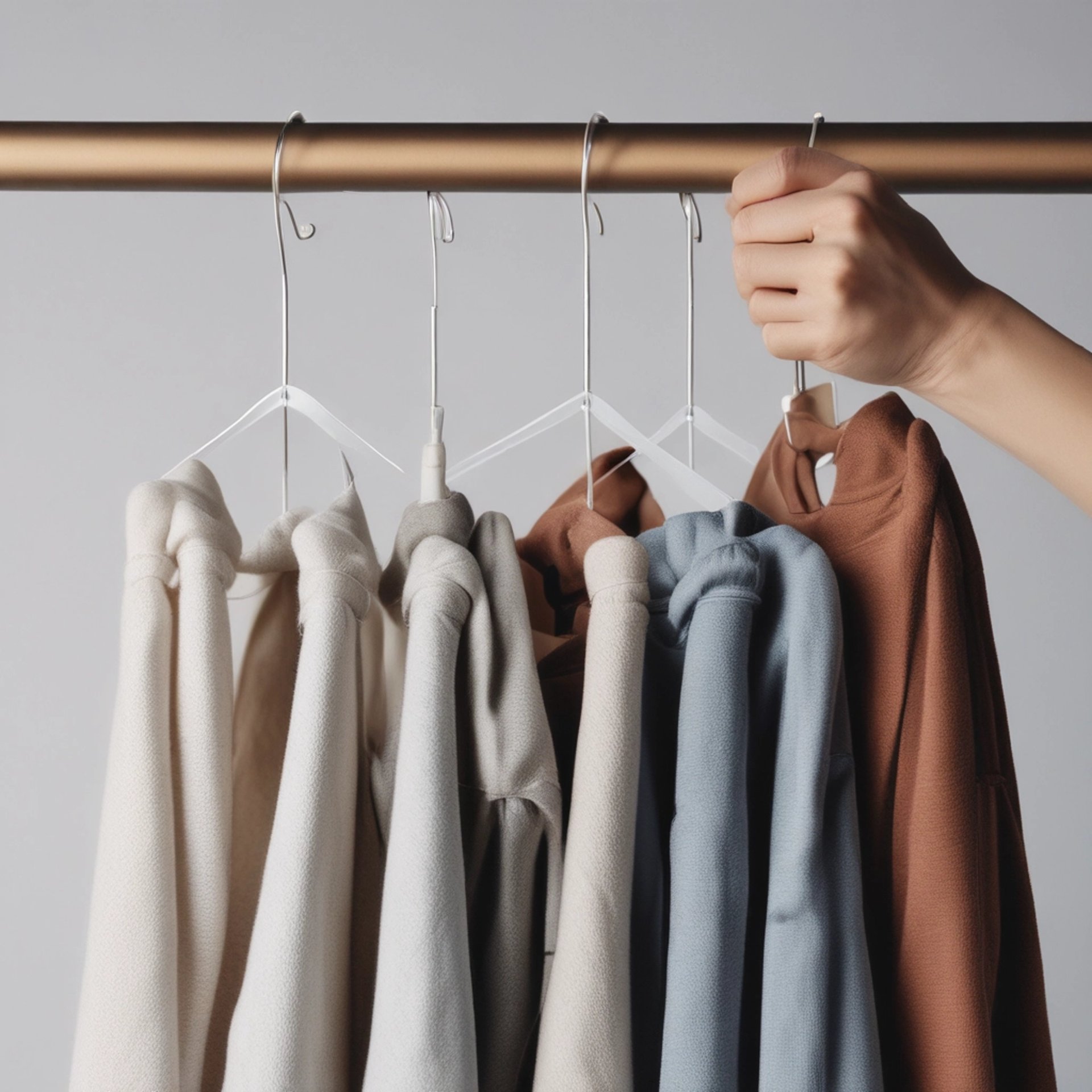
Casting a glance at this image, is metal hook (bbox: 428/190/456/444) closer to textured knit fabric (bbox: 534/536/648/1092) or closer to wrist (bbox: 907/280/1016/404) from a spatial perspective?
textured knit fabric (bbox: 534/536/648/1092)

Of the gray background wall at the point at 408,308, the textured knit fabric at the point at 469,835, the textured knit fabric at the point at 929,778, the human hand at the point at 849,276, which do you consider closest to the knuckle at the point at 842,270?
the human hand at the point at 849,276

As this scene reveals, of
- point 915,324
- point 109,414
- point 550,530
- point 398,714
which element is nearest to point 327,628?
point 398,714

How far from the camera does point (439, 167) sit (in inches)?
25.4

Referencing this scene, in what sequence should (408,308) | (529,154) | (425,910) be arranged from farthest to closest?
1. (408,308)
2. (529,154)
3. (425,910)

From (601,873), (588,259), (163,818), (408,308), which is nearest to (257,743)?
(163,818)

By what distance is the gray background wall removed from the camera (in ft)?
4.92

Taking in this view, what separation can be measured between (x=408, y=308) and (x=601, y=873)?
44.7 inches

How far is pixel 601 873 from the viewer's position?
0.52 meters

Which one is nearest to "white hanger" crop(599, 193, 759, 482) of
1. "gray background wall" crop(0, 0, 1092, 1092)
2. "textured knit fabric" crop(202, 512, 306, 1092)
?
"textured knit fabric" crop(202, 512, 306, 1092)

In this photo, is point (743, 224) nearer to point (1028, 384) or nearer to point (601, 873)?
point (1028, 384)

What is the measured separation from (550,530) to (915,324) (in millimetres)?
265

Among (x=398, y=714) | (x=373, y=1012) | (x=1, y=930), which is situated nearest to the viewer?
(x=373, y=1012)

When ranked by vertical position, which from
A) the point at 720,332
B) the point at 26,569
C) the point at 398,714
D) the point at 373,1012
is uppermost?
the point at 720,332

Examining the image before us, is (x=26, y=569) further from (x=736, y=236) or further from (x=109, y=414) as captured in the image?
(x=736, y=236)
